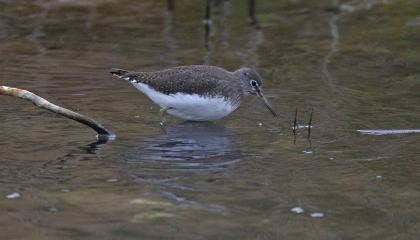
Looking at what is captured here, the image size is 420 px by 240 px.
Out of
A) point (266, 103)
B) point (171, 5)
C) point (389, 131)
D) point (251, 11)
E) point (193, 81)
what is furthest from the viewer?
point (171, 5)

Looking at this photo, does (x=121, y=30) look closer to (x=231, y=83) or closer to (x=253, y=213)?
(x=231, y=83)

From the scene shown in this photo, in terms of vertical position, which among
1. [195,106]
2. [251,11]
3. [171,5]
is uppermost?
[171,5]

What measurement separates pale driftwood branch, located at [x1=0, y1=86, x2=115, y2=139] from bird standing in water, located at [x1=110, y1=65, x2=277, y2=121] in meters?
1.08

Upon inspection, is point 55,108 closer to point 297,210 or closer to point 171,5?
point 297,210

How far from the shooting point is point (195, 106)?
11.0 meters

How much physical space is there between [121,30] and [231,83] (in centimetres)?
582

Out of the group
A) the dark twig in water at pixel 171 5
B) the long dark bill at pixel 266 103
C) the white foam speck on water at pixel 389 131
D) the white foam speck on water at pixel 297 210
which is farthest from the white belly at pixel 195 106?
the dark twig in water at pixel 171 5

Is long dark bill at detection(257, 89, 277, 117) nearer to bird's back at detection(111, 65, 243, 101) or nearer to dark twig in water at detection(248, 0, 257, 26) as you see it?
bird's back at detection(111, 65, 243, 101)

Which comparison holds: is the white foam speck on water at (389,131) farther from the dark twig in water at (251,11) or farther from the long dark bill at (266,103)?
the dark twig in water at (251,11)

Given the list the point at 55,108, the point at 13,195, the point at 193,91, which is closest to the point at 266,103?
the point at 193,91

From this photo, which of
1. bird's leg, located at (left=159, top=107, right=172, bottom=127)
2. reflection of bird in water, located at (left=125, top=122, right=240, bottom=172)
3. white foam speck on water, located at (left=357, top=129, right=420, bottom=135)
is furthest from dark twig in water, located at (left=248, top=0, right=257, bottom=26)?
white foam speck on water, located at (left=357, top=129, right=420, bottom=135)

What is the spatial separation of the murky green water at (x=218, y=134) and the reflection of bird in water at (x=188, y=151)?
28mm

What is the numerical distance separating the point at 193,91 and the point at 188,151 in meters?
1.34

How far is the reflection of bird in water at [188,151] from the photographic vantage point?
929 centimetres
